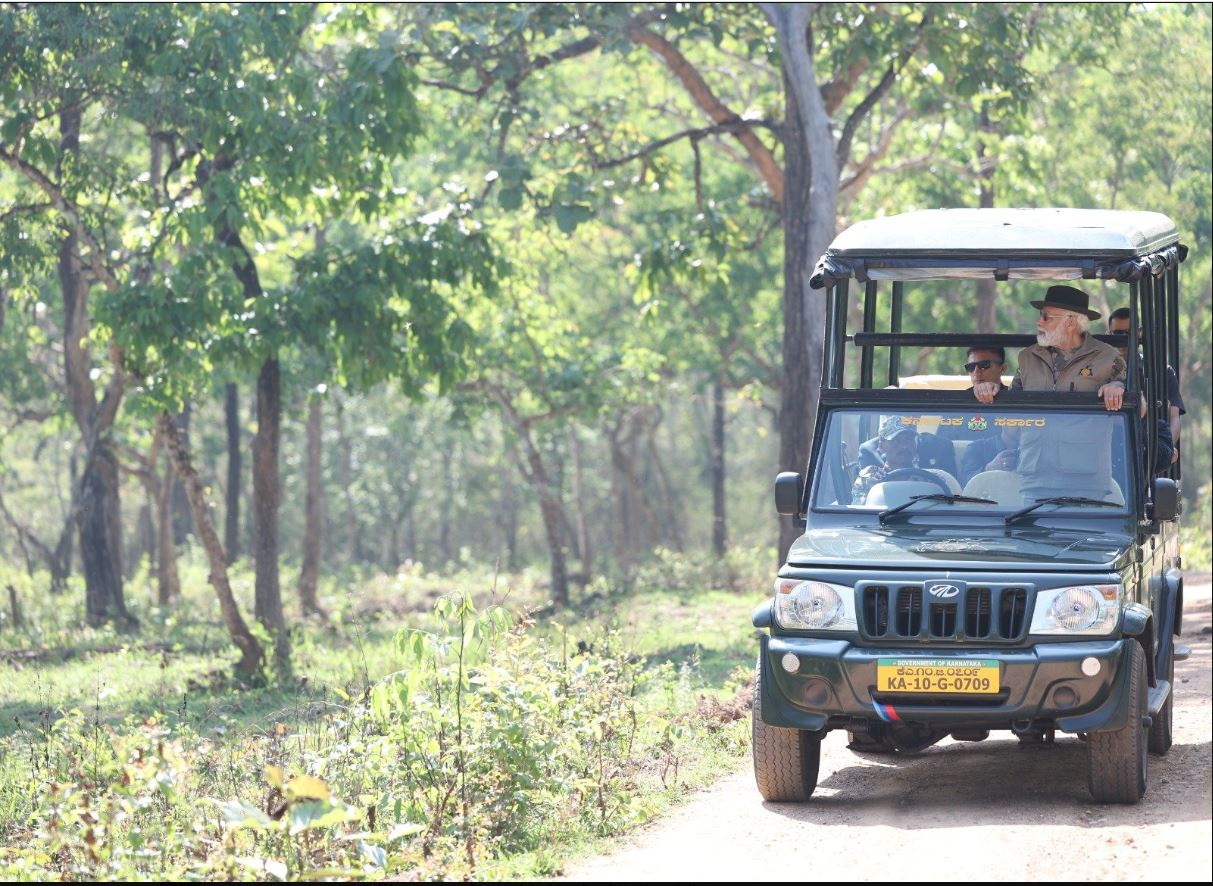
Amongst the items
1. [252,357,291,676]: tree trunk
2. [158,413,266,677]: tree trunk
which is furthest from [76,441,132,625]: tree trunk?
[158,413,266,677]: tree trunk

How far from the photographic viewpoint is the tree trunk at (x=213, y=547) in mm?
15109

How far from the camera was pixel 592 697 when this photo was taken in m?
9.32

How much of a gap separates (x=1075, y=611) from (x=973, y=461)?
4.47 ft

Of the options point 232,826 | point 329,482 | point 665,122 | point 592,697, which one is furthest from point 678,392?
point 329,482

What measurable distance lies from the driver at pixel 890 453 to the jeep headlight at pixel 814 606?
1055mm

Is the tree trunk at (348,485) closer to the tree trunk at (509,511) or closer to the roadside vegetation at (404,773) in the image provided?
the tree trunk at (509,511)

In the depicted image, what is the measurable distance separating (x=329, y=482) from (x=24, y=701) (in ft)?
137

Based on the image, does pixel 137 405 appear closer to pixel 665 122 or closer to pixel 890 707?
pixel 890 707

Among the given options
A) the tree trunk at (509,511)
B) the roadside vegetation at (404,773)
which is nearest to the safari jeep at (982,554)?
the roadside vegetation at (404,773)

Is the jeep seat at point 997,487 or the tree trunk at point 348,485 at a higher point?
the jeep seat at point 997,487

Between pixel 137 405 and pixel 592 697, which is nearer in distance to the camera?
pixel 592 697

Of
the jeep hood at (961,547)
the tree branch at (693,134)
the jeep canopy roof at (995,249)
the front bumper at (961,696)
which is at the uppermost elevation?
the tree branch at (693,134)

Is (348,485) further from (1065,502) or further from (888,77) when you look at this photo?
(1065,502)

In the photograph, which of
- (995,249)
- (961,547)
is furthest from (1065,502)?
(995,249)
